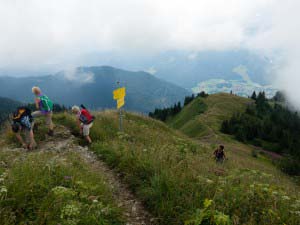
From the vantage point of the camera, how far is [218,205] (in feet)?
13.2

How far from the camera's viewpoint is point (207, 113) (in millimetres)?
96500

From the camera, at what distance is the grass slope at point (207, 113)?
78787 mm

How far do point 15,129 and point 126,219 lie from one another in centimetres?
703

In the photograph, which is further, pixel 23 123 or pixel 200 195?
pixel 23 123

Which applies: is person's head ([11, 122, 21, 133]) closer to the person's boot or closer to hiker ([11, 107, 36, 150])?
hiker ([11, 107, 36, 150])

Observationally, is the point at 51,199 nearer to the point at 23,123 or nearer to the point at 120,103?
the point at 23,123

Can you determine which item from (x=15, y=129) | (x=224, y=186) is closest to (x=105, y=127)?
(x=15, y=129)

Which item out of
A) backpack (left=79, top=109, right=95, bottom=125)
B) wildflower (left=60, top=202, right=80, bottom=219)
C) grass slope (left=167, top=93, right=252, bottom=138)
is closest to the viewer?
wildflower (left=60, top=202, right=80, bottom=219)

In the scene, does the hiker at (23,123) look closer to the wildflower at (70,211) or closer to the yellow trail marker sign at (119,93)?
the yellow trail marker sign at (119,93)

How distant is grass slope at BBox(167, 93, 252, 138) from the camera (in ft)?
258

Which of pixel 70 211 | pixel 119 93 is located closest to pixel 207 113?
pixel 119 93

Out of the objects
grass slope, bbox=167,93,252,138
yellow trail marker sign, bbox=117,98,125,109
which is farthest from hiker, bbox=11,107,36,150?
grass slope, bbox=167,93,252,138

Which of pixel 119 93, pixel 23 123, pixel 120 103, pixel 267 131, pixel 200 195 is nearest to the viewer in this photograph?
pixel 200 195

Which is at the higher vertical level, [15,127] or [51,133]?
[15,127]
